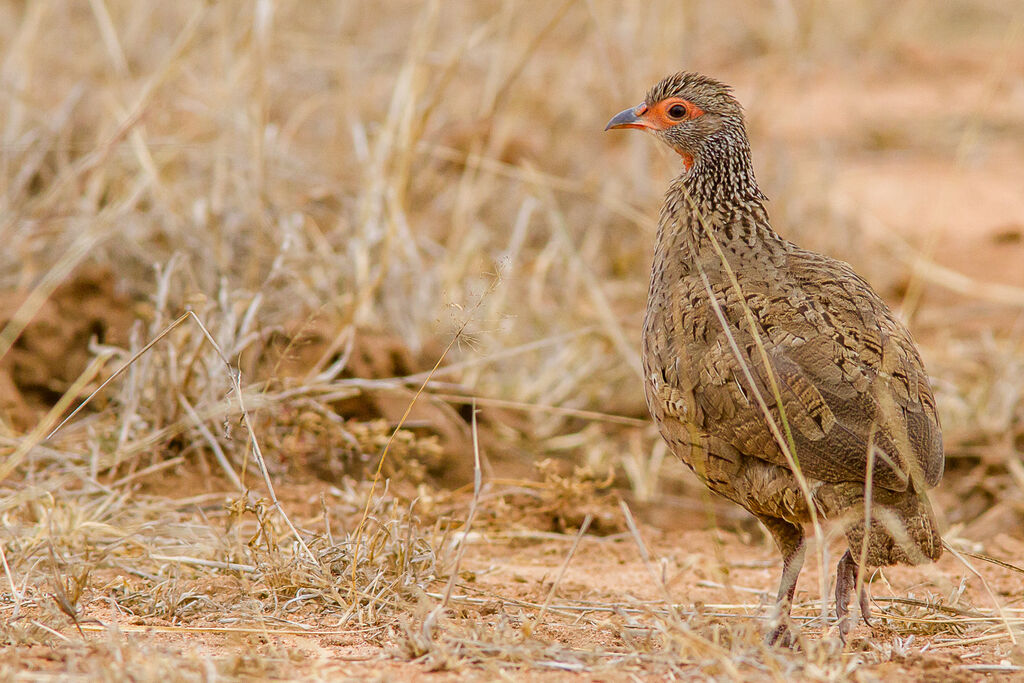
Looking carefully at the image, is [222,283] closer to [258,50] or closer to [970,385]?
[258,50]

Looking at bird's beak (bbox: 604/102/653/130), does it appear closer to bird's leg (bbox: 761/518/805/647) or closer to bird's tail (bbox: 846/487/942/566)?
bird's leg (bbox: 761/518/805/647)

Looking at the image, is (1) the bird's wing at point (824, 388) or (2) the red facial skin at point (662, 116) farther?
(2) the red facial skin at point (662, 116)

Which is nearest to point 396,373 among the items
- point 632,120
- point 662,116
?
point 632,120

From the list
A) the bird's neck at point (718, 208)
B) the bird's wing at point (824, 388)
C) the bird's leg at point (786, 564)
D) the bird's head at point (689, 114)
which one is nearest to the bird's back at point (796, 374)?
the bird's wing at point (824, 388)

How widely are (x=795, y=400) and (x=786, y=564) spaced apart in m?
0.60

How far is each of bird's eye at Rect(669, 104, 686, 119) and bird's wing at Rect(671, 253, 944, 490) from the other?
3.31 ft

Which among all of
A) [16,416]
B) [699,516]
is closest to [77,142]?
[16,416]

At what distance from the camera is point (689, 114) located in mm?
4039

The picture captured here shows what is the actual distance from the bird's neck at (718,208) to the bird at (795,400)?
3cm

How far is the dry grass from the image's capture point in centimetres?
303

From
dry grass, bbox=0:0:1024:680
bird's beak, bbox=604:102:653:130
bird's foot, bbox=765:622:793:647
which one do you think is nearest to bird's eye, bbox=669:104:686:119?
bird's beak, bbox=604:102:653:130

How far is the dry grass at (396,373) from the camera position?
3.03 meters

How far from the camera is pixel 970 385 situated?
5.70 m

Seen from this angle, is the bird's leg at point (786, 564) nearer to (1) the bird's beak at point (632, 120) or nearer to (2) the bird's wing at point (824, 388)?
(2) the bird's wing at point (824, 388)
